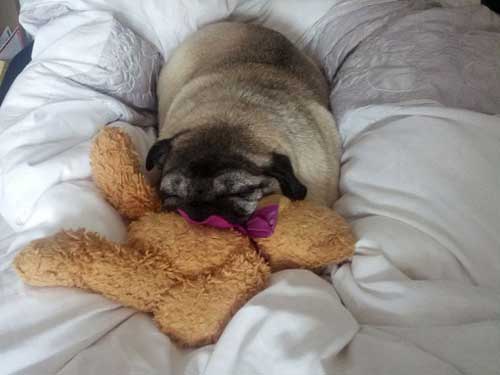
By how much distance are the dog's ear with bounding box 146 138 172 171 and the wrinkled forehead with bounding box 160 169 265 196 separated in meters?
0.09

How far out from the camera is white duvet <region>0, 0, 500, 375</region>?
2.53 ft

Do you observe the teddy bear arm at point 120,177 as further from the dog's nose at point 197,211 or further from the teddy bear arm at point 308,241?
the teddy bear arm at point 308,241

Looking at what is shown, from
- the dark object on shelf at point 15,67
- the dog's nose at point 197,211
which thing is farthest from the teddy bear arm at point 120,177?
the dark object on shelf at point 15,67

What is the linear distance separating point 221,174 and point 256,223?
164mm

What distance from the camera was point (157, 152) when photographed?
3.84ft

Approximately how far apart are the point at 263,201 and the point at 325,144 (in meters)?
0.39

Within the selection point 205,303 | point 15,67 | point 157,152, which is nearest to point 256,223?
point 205,303

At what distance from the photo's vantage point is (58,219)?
98 cm

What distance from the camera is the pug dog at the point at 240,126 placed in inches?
43.4

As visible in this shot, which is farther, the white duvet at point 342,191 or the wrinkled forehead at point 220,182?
the wrinkled forehead at point 220,182

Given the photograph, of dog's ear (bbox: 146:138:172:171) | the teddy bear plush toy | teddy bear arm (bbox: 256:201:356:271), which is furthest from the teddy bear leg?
dog's ear (bbox: 146:138:172:171)

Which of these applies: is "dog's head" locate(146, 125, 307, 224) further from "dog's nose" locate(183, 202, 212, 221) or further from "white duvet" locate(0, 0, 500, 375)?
"white duvet" locate(0, 0, 500, 375)

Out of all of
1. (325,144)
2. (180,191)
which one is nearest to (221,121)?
(180,191)

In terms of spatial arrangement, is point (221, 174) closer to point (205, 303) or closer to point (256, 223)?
point (256, 223)
